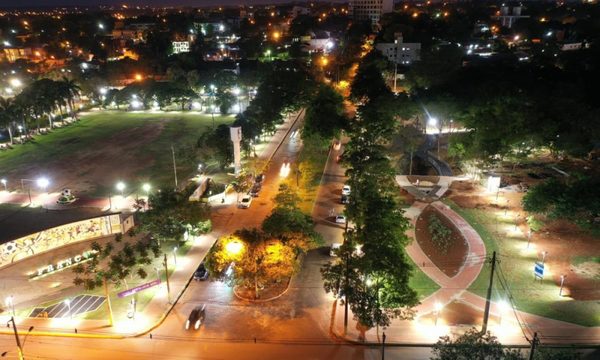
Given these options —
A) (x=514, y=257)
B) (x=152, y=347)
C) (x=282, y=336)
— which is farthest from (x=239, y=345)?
(x=514, y=257)

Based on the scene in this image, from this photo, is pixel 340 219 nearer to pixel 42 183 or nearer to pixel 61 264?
pixel 61 264

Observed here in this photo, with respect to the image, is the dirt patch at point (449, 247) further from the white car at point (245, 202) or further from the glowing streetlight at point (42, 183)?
the glowing streetlight at point (42, 183)

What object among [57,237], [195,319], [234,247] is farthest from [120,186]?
[195,319]

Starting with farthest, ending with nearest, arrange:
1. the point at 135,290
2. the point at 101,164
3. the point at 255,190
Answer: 1. the point at 101,164
2. the point at 255,190
3. the point at 135,290

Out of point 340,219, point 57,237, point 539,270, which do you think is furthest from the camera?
point 340,219

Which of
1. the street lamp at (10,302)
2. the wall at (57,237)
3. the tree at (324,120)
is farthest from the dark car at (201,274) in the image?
the tree at (324,120)

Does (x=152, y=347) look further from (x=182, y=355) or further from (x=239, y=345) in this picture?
(x=239, y=345)
